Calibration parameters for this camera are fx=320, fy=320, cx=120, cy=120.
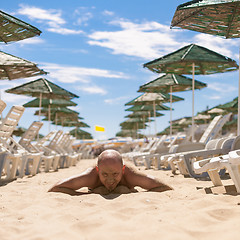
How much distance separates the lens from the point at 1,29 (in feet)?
20.0

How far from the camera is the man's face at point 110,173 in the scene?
2.96 meters

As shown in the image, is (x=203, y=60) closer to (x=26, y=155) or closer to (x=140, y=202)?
(x=26, y=155)

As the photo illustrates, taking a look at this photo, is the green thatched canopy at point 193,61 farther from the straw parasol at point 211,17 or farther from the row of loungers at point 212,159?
the row of loungers at point 212,159

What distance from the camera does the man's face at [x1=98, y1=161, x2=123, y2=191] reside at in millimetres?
2963

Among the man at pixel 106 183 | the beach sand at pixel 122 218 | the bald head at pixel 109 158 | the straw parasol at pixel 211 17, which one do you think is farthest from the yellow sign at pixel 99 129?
the beach sand at pixel 122 218

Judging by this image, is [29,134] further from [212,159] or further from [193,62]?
[212,159]

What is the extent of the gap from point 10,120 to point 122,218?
4.00 meters

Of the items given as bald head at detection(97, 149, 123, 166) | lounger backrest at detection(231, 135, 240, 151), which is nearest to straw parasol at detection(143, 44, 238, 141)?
lounger backrest at detection(231, 135, 240, 151)

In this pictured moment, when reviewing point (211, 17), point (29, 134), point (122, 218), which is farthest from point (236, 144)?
point (29, 134)

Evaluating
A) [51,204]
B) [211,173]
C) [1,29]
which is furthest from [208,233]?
[1,29]

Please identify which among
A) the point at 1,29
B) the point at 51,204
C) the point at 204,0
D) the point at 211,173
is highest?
the point at 204,0

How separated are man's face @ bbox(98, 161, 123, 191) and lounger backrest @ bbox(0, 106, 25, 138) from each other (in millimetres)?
2779

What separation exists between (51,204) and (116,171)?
68 cm

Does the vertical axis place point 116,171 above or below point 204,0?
below
